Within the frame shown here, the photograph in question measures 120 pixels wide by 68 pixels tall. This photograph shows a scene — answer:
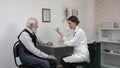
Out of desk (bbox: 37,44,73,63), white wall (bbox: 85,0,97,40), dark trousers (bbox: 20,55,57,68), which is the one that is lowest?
dark trousers (bbox: 20,55,57,68)

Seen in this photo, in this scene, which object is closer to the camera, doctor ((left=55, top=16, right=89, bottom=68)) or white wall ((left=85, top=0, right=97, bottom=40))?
doctor ((left=55, top=16, right=89, bottom=68))

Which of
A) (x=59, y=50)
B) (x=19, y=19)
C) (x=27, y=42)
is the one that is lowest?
(x=59, y=50)

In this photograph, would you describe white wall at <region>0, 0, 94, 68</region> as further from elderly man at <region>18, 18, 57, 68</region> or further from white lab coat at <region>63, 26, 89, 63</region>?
white lab coat at <region>63, 26, 89, 63</region>

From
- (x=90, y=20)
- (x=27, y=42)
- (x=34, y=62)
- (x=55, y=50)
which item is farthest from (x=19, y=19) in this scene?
(x=90, y=20)

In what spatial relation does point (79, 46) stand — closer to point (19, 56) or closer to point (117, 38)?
point (19, 56)

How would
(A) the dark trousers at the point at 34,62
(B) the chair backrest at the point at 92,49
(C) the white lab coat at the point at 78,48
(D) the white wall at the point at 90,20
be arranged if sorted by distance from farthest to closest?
(D) the white wall at the point at 90,20
(B) the chair backrest at the point at 92,49
(C) the white lab coat at the point at 78,48
(A) the dark trousers at the point at 34,62

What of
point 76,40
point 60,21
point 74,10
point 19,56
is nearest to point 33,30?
point 19,56

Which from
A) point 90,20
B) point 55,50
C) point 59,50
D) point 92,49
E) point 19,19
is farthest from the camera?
point 90,20

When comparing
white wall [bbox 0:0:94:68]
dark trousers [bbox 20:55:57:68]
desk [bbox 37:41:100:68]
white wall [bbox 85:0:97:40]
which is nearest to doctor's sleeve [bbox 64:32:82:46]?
desk [bbox 37:41:100:68]

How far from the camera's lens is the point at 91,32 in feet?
17.9

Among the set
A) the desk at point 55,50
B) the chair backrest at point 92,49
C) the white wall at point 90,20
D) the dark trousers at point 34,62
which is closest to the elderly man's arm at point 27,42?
the dark trousers at point 34,62

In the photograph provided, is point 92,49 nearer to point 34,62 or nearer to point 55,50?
point 55,50

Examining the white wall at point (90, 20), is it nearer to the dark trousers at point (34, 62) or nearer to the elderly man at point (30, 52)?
the elderly man at point (30, 52)

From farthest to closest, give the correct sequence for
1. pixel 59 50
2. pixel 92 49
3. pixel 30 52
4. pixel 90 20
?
pixel 90 20 → pixel 59 50 → pixel 92 49 → pixel 30 52
